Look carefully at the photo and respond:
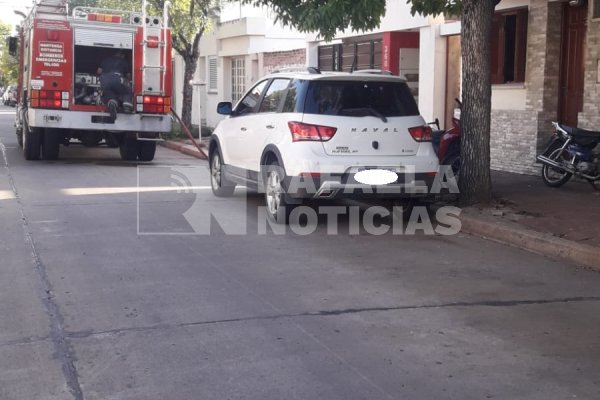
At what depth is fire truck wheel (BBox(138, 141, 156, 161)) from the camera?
17.7 m

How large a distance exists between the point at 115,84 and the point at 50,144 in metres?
1.98

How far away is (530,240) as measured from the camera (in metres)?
Answer: 8.73

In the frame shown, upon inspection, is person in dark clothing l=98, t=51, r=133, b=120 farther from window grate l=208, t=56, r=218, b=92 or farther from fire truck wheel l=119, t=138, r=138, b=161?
window grate l=208, t=56, r=218, b=92

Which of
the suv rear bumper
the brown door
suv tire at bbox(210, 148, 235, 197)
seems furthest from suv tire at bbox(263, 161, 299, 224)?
the brown door

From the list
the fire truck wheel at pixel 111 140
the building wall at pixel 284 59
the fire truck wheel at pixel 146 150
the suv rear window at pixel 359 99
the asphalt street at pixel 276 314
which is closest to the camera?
the asphalt street at pixel 276 314

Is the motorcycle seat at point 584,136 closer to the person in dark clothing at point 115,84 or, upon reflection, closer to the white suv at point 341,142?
the white suv at point 341,142

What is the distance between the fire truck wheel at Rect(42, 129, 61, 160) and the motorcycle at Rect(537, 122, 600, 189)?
9634 millimetres

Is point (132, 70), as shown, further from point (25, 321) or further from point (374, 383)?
point (374, 383)

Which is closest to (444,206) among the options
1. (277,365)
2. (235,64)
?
(277,365)

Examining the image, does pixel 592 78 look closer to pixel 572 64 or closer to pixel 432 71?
pixel 572 64

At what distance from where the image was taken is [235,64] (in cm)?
2898

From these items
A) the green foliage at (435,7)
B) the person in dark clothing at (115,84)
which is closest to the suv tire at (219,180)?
the green foliage at (435,7)

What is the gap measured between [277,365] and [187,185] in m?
9.04

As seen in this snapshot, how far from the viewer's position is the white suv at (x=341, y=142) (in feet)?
30.5
